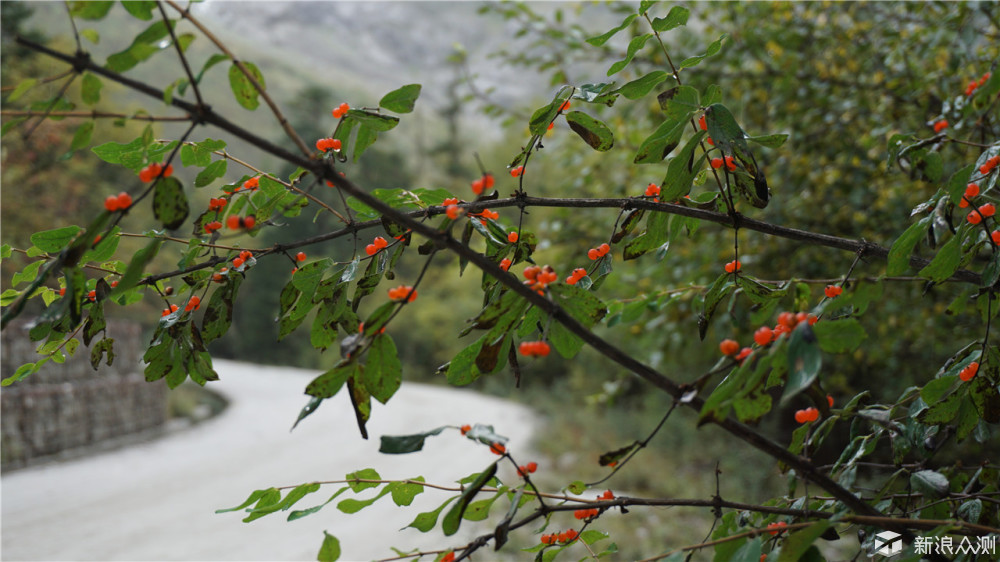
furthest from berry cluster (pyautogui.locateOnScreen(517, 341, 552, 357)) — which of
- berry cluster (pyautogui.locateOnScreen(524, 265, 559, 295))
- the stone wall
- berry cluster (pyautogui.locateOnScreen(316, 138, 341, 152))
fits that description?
the stone wall

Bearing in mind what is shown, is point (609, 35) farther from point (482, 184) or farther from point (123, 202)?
point (123, 202)

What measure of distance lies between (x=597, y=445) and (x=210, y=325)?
516 centimetres

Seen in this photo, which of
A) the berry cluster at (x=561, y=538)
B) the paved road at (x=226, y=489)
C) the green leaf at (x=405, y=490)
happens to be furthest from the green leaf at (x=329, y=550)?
the paved road at (x=226, y=489)

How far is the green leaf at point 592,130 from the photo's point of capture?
73 centimetres

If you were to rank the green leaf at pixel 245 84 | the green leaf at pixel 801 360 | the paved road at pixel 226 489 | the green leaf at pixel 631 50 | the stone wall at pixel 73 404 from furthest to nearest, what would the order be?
the stone wall at pixel 73 404, the paved road at pixel 226 489, the green leaf at pixel 631 50, the green leaf at pixel 245 84, the green leaf at pixel 801 360

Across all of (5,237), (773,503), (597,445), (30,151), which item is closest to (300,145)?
(773,503)

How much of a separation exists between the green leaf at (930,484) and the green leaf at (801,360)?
36 centimetres

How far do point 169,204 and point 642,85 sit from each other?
472 millimetres

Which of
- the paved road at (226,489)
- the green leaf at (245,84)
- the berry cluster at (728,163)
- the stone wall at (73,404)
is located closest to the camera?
the green leaf at (245,84)

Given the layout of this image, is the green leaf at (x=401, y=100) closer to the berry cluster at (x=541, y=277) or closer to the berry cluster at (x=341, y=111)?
the berry cluster at (x=341, y=111)

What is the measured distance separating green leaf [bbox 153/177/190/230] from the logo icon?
28.7 inches

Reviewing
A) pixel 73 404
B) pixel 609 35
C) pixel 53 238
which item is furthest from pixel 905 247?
pixel 73 404

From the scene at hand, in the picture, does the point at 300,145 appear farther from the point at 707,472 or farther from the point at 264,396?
the point at 264,396

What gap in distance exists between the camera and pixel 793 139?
261 cm
